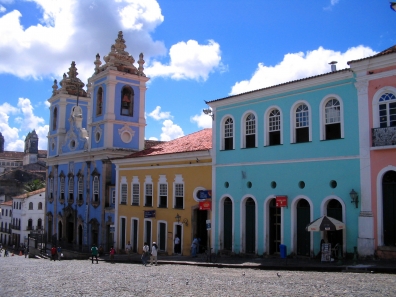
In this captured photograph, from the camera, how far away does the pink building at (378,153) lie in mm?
15023

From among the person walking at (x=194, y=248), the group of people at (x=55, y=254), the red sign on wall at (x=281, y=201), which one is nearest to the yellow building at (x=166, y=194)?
the person walking at (x=194, y=248)

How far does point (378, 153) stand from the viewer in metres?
15.4

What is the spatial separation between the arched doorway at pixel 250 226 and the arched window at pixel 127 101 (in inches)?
632

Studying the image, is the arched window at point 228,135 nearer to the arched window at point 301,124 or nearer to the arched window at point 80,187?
the arched window at point 301,124

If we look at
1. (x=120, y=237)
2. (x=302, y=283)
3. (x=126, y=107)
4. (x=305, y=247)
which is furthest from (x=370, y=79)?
(x=126, y=107)

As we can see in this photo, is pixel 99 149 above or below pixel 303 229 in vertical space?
above

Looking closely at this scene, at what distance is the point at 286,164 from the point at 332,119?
2.64 metres

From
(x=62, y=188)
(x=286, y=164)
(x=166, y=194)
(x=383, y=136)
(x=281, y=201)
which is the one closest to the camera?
(x=383, y=136)

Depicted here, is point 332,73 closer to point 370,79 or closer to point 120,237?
point 370,79

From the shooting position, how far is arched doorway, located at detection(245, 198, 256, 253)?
19500 millimetres

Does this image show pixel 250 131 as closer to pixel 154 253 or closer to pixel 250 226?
pixel 250 226

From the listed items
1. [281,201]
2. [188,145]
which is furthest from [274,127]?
[188,145]

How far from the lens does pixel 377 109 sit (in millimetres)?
15578

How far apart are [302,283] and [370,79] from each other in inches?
317
